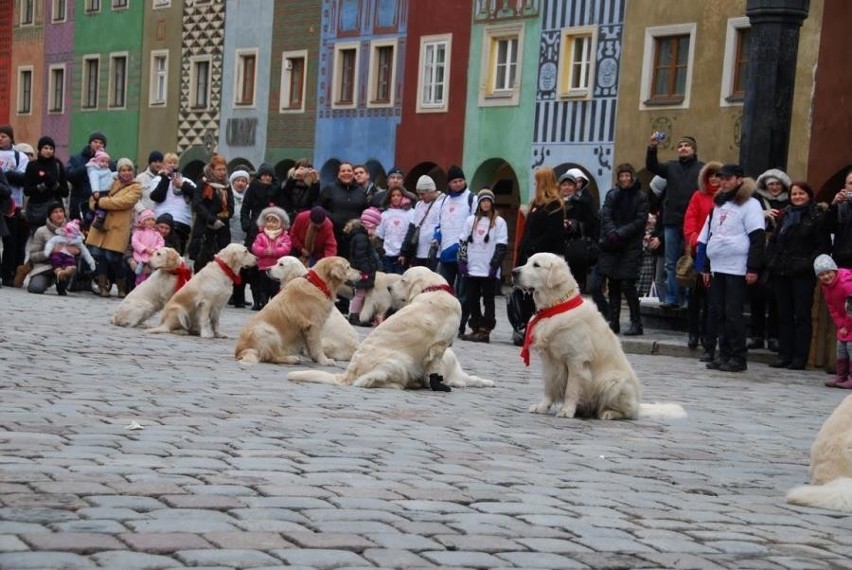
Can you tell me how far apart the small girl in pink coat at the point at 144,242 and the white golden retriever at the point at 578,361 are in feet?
36.0

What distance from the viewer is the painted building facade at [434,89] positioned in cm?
3769

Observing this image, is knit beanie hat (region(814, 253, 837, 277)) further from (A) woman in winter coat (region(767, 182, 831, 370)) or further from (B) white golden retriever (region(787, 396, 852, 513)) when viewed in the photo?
(B) white golden retriever (region(787, 396, 852, 513))

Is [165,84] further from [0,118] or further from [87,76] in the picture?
[0,118]

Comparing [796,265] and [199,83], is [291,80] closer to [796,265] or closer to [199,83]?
[199,83]

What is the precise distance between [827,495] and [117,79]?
46.9 meters

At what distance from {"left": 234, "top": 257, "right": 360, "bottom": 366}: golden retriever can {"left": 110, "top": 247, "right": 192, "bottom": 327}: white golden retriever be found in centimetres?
319

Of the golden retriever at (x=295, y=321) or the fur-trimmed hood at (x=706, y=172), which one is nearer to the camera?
the golden retriever at (x=295, y=321)

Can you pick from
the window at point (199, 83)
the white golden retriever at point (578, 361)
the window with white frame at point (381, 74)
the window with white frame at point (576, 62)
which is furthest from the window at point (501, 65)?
the white golden retriever at point (578, 361)

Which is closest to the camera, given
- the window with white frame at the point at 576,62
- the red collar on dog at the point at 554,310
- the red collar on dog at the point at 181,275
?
the red collar on dog at the point at 554,310

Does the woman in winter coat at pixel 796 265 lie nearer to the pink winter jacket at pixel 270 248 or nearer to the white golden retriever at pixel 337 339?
the white golden retriever at pixel 337 339

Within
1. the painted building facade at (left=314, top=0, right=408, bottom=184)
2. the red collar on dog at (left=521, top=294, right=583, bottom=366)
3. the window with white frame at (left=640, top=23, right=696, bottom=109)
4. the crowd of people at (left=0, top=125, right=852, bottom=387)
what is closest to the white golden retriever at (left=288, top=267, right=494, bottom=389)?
the red collar on dog at (left=521, top=294, right=583, bottom=366)

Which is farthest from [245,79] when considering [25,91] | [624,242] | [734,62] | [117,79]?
[624,242]

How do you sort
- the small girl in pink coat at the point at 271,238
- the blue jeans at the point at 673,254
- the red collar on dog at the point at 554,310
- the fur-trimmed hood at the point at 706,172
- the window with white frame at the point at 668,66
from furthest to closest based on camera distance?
the window with white frame at the point at 668,66
the small girl in pink coat at the point at 271,238
the blue jeans at the point at 673,254
the fur-trimmed hood at the point at 706,172
the red collar on dog at the point at 554,310

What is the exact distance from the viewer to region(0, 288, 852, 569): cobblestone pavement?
5.49 m
